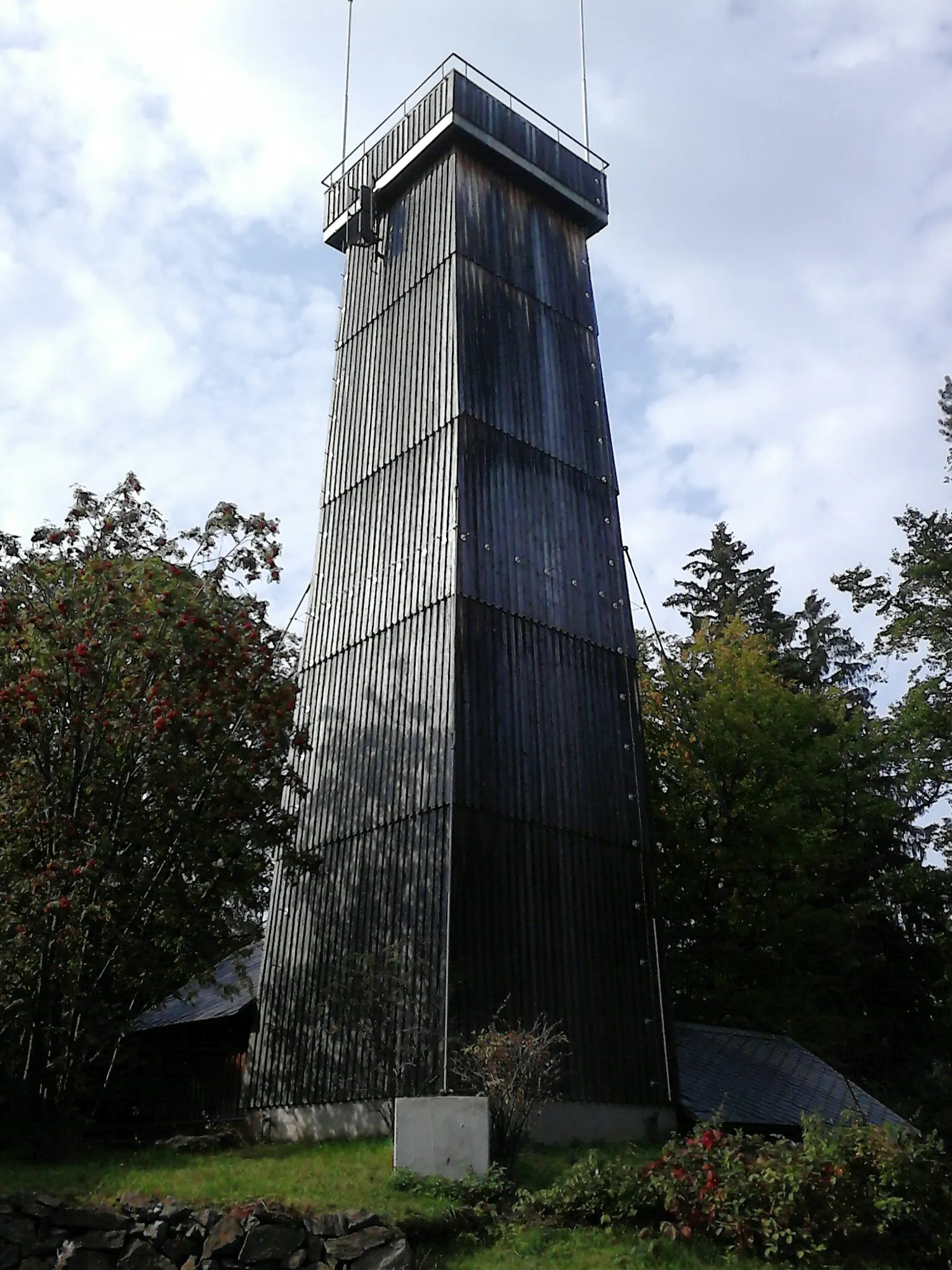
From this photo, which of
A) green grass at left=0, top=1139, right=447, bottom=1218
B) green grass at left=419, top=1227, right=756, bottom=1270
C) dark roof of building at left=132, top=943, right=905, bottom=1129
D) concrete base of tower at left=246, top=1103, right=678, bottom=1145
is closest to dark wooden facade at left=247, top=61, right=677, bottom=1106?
concrete base of tower at left=246, top=1103, right=678, bottom=1145

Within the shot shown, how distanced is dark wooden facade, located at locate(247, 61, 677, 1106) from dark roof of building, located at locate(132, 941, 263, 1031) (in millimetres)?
968

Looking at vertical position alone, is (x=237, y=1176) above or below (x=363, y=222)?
below

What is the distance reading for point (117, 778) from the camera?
54.9 feet

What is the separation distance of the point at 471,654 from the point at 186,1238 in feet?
29.3

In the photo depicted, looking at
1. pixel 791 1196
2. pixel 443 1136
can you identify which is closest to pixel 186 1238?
pixel 443 1136

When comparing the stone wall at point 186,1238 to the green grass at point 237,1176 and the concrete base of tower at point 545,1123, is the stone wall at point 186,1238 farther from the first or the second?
the concrete base of tower at point 545,1123

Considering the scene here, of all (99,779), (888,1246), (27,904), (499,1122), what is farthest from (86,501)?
(888,1246)

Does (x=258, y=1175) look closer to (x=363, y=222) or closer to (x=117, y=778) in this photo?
(x=117, y=778)

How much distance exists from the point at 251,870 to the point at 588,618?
266 inches

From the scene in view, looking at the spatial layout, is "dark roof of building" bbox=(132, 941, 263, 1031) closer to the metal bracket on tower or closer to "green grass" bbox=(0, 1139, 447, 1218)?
"green grass" bbox=(0, 1139, 447, 1218)

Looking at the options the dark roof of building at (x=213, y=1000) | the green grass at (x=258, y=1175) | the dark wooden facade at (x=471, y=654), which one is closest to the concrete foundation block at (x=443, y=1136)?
the green grass at (x=258, y=1175)

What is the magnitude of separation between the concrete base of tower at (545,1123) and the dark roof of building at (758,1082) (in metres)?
0.83

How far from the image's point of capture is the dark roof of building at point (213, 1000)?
63.4 feet

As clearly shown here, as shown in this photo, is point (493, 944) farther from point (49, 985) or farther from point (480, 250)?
point (480, 250)
